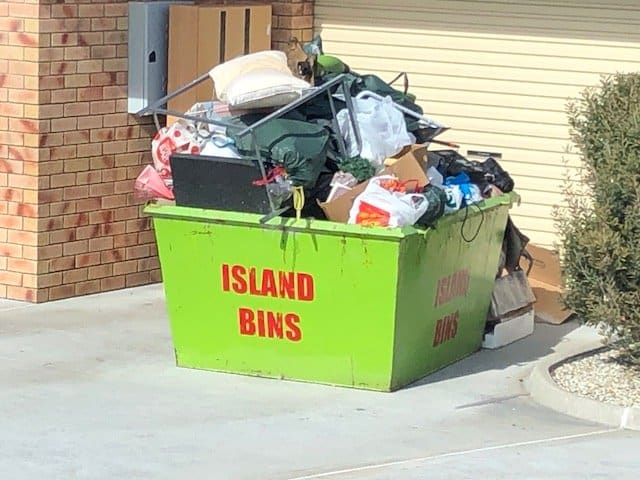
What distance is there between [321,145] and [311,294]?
0.76 meters

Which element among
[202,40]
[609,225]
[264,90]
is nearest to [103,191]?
[202,40]

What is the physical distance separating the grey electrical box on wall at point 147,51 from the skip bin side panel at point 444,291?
273 centimetres

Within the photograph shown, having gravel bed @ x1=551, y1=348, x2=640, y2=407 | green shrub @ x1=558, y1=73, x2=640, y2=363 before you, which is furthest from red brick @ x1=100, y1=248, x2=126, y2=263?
green shrub @ x1=558, y1=73, x2=640, y2=363

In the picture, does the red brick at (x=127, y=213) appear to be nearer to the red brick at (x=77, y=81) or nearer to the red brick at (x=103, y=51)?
the red brick at (x=77, y=81)

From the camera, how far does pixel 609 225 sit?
7.80 metres

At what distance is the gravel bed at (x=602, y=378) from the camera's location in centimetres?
791

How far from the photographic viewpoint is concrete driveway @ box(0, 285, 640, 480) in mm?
6715

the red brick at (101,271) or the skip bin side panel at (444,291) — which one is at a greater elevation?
the skip bin side panel at (444,291)

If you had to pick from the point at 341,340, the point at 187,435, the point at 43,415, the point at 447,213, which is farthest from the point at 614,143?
the point at 43,415

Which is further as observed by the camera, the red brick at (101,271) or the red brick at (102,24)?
the red brick at (101,271)

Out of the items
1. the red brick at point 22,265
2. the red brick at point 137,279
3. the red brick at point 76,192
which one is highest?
the red brick at point 76,192

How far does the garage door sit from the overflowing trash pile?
6.23ft

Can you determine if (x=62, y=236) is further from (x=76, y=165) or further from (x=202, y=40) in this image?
(x=202, y=40)

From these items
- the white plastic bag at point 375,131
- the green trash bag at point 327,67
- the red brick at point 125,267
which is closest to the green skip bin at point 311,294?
the white plastic bag at point 375,131
